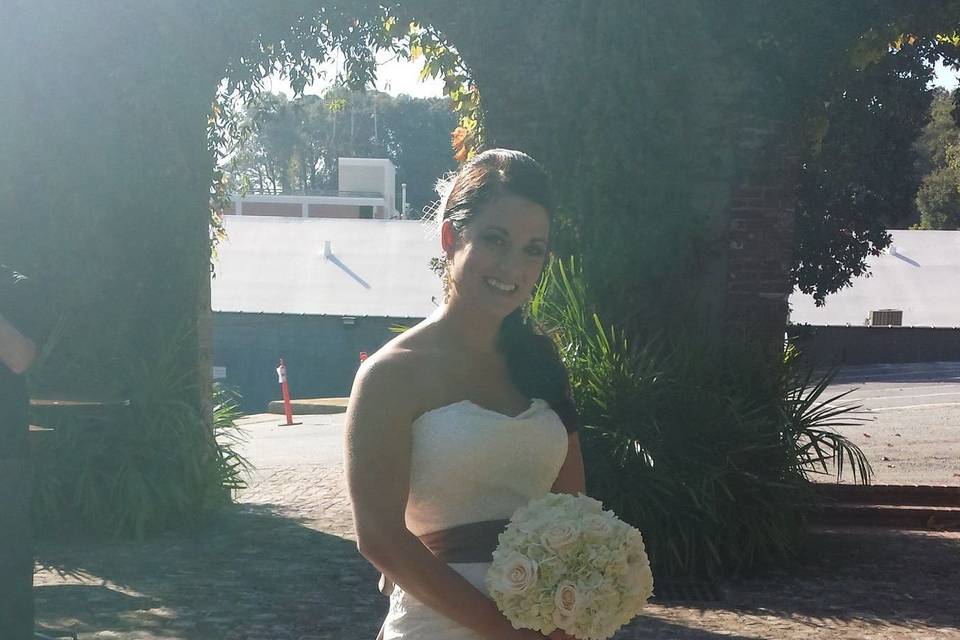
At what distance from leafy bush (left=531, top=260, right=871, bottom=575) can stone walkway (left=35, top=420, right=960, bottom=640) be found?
0.35 metres

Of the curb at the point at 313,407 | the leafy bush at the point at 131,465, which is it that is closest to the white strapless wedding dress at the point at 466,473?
the leafy bush at the point at 131,465

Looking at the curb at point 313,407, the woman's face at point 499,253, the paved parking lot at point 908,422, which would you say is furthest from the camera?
the curb at point 313,407

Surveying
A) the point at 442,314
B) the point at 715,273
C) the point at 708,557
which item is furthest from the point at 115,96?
the point at 442,314

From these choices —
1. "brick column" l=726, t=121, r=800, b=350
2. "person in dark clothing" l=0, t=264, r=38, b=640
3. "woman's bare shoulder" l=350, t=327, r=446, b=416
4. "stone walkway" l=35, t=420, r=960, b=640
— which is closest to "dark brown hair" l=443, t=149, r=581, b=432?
"woman's bare shoulder" l=350, t=327, r=446, b=416

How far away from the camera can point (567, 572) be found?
8.11ft

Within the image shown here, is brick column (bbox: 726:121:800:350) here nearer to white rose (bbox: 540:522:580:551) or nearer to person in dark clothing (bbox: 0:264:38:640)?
person in dark clothing (bbox: 0:264:38:640)

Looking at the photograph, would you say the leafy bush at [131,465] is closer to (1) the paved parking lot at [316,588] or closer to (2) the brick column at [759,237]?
(1) the paved parking lot at [316,588]

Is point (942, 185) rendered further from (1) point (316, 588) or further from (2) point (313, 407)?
(1) point (316, 588)

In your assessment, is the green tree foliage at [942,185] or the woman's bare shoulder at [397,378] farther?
the green tree foliage at [942,185]

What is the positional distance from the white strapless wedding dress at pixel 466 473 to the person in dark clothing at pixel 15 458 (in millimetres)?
2605

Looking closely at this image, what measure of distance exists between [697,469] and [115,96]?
16.7ft

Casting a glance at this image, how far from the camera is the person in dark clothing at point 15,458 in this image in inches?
187

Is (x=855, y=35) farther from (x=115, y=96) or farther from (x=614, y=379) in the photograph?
(x=115, y=96)

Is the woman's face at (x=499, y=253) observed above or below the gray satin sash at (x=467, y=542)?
above
